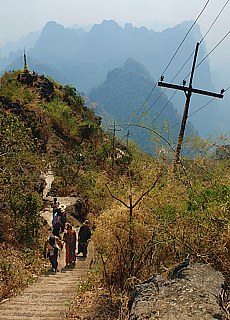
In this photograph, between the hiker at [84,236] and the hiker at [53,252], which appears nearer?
the hiker at [53,252]

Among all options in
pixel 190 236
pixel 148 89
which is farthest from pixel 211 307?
pixel 148 89

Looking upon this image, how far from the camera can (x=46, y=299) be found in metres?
7.97

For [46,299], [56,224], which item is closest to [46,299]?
[46,299]

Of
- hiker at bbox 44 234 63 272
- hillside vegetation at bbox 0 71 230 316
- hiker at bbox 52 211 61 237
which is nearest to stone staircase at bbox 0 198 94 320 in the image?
hiker at bbox 44 234 63 272

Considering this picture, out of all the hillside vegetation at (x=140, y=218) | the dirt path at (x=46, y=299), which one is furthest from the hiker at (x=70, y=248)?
the hillside vegetation at (x=140, y=218)

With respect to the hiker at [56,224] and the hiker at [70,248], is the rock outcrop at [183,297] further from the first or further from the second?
the hiker at [56,224]

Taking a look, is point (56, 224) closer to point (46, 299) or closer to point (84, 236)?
point (84, 236)

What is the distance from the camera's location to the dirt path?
7.02 metres

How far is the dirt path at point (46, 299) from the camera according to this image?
23.0 feet

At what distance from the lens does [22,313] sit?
7051 mm

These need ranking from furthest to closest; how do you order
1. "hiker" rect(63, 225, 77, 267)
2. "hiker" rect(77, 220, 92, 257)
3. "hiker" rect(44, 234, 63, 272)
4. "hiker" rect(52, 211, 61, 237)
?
"hiker" rect(52, 211, 61, 237)
"hiker" rect(77, 220, 92, 257)
"hiker" rect(63, 225, 77, 267)
"hiker" rect(44, 234, 63, 272)

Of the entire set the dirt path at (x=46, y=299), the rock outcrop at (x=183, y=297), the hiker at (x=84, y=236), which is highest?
the hiker at (x=84, y=236)

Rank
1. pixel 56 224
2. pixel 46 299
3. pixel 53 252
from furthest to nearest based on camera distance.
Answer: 1. pixel 56 224
2. pixel 53 252
3. pixel 46 299

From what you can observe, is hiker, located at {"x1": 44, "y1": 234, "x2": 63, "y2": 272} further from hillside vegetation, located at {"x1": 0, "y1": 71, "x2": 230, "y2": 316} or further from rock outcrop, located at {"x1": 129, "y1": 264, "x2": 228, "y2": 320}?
rock outcrop, located at {"x1": 129, "y1": 264, "x2": 228, "y2": 320}
